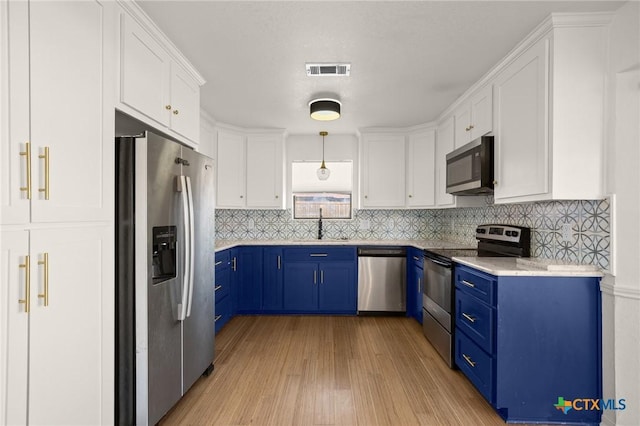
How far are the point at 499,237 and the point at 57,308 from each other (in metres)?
3.08

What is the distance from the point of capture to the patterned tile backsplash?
202 centimetres

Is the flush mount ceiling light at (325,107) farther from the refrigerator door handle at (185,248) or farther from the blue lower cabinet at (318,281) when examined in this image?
the blue lower cabinet at (318,281)

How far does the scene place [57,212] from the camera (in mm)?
1271

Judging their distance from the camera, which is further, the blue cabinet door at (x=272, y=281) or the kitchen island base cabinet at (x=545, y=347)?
the blue cabinet door at (x=272, y=281)

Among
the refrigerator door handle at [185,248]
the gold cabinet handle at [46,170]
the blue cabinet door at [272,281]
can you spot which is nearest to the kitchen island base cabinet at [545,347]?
the refrigerator door handle at [185,248]

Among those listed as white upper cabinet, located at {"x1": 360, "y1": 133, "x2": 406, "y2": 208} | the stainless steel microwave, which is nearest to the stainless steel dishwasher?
white upper cabinet, located at {"x1": 360, "y1": 133, "x2": 406, "y2": 208}

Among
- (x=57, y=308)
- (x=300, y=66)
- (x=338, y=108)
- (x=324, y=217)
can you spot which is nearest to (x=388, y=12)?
(x=300, y=66)

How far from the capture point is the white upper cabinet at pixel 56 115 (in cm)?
111

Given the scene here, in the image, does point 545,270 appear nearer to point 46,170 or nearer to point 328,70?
point 328,70

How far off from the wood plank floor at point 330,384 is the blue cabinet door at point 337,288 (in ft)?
1.79

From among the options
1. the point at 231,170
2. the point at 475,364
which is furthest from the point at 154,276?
the point at 231,170

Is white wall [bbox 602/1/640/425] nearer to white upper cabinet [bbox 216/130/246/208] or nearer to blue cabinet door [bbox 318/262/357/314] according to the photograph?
blue cabinet door [bbox 318/262/357/314]

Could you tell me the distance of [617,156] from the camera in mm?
1812

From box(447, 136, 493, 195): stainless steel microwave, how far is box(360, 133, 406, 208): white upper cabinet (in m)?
1.05
